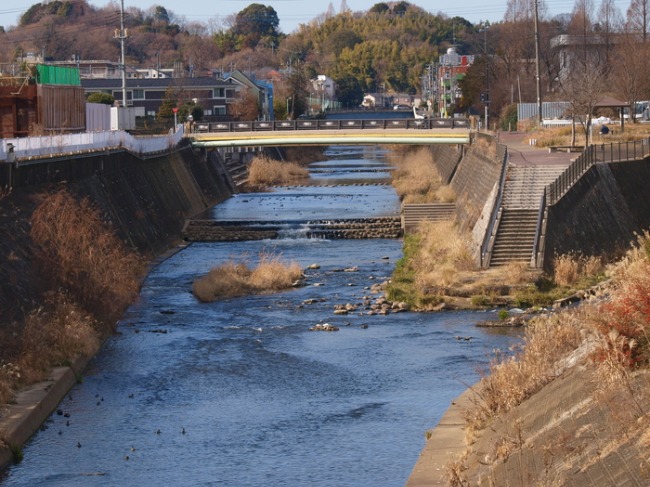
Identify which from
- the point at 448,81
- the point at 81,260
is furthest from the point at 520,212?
the point at 448,81

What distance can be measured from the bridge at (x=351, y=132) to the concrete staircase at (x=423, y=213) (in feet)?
31.1

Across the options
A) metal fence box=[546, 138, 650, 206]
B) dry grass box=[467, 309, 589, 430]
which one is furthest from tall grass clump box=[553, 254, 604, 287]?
dry grass box=[467, 309, 589, 430]

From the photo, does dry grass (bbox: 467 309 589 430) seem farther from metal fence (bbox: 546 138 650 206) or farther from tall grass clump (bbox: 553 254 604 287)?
metal fence (bbox: 546 138 650 206)

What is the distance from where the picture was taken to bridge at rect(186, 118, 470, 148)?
6806 cm

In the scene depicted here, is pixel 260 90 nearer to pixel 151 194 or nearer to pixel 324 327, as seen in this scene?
pixel 151 194

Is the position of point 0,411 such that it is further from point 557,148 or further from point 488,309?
point 557,148

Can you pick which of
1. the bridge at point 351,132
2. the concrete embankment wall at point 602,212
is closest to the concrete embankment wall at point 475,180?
the bridge at point 351,132

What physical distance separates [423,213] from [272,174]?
33.9 metres

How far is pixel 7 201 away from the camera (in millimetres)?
35094

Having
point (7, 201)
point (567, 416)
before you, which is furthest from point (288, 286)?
point (567, 416)

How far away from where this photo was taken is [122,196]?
50.0 meters

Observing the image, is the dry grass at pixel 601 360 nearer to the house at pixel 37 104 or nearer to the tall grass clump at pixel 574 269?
the tall grass clump at pixel 574 269

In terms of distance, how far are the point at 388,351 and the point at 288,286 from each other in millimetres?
10786

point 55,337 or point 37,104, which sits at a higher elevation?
point 37,104
